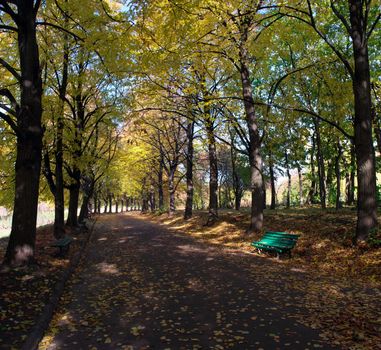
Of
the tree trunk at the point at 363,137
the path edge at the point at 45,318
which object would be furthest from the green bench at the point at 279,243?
the path edge at the point at 45,318

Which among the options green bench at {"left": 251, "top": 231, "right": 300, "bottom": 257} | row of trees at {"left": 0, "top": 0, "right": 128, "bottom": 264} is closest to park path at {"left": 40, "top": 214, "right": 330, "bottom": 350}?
green bench at {"left": 251, "top": 231, "right": 300, "bottom": 257}

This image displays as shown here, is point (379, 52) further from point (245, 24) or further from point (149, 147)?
point (149, 147)

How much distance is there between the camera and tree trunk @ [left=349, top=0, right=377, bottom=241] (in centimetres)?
1004

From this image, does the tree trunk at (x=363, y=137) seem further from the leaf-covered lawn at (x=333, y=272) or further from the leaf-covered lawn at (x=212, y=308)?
the leaf-covered lawn at (x=212, y=308)

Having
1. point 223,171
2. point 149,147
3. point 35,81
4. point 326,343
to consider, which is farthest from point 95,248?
point 223,171

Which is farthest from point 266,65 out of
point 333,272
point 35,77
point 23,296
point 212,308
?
point 23,296

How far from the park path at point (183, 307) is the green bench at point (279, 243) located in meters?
0.56

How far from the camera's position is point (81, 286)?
8.28 metres

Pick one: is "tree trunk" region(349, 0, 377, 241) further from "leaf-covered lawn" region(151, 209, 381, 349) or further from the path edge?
the path edge

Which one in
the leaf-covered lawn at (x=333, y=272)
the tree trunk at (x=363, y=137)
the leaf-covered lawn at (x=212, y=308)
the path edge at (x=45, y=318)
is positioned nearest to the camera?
the path edge at (x=45, y=318)

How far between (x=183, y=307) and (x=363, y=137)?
702 centimetres

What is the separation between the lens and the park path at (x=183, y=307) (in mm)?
4984

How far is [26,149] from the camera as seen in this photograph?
8383 mm

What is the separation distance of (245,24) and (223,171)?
35466mm
